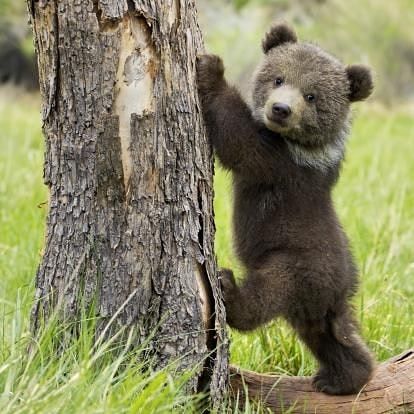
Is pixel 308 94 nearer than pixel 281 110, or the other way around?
pixel 281 110

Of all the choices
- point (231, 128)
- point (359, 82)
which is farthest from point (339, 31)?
point (231, 128)

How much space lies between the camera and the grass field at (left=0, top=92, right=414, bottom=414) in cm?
316

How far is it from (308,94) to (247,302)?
48.3 inches

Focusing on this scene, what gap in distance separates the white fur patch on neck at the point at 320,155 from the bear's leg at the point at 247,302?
2.18ft

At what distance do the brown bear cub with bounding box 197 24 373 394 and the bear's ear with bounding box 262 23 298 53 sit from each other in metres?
0.18

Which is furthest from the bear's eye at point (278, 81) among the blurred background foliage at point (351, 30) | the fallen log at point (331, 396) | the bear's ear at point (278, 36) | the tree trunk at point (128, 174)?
the blurred background foliage at point (351, 30)

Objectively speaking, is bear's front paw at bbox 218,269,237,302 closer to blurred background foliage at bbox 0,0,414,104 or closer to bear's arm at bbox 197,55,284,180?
bear's arm at bbox 197,55,284,180

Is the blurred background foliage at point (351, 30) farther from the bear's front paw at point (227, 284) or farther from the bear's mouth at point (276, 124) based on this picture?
the bear's front paw at point (227, 284)

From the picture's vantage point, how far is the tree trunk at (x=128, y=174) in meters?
3.40

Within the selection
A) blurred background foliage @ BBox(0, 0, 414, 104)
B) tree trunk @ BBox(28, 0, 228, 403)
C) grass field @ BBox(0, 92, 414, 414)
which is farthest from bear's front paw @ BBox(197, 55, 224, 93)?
blurred background foliage @ BBox(0, 0, 414, 104)

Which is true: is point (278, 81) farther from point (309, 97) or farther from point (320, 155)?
point (320, 155)

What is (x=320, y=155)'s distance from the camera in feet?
14.5

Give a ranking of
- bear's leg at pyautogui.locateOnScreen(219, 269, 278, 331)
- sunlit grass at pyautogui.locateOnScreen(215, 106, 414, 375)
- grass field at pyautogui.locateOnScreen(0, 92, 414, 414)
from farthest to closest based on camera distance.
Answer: sunlit grass at pyautogui.locateOnScreen(215, 106, 414, 375) → bear's leg at pyautogui.locateOnScreen(219, 269, 278, 331) → grass field at pyautogui.locateOnScreen(0, 92, 414, 414)

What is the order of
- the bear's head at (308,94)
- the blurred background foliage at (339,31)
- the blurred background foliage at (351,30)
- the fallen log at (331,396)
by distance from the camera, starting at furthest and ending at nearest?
the blurred background foliage at (339,31)
the blurred background foliage at (351,30)
the bear's head at (308,94)
the fallen log at (331,396)
